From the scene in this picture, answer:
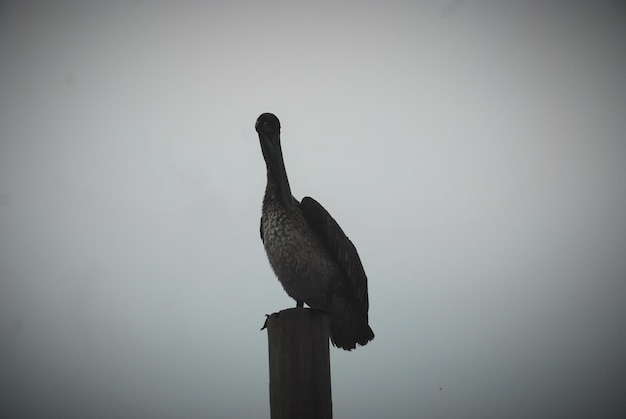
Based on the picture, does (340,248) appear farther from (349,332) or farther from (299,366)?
(299,366)

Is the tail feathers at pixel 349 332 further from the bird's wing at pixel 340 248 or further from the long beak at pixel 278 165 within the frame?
the long beak at pixel 278 165

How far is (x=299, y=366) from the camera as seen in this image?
3.10m

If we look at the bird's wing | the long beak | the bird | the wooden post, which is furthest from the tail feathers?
the wooden post

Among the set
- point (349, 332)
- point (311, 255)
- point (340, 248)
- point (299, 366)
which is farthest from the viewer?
point (349, 332)

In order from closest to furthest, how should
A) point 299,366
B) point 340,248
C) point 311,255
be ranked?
1. point 299,366
2. point 311,255
3. point 340,248

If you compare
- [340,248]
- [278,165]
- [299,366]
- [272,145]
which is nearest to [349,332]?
[340,248]

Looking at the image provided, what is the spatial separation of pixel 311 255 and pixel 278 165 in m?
0.92

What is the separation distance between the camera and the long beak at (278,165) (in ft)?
17.3

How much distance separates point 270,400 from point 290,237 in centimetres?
204

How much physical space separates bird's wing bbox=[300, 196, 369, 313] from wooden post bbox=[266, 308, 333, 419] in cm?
193

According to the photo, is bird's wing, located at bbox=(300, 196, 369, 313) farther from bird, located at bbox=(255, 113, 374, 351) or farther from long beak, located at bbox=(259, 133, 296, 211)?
long beak, located at bbox=(259, 133, 296, 211)

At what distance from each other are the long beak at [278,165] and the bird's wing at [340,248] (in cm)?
24

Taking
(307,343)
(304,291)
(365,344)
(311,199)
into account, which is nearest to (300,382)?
(307,343)

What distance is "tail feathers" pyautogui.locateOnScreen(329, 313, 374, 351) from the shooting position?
5.27 metres
